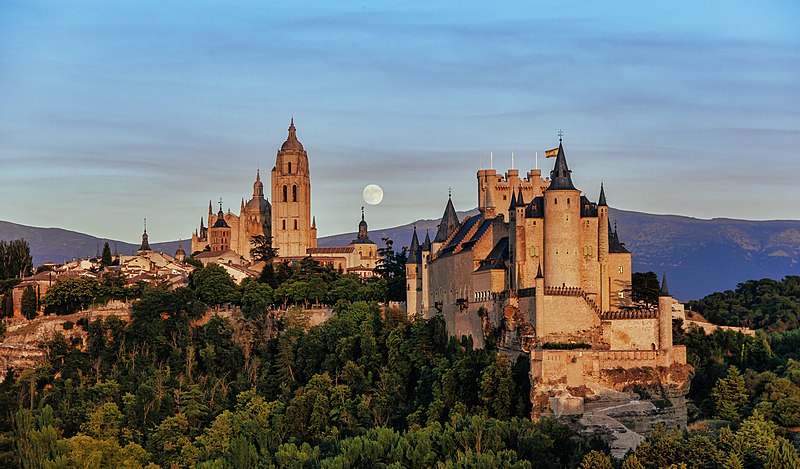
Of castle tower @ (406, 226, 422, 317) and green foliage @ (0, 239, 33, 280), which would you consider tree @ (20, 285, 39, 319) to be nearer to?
green foliage @ (0, 239, 33, 280)

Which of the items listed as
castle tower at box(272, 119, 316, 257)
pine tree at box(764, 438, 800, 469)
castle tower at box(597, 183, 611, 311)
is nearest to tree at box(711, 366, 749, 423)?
castle tower at box(597, 183, 611, 311)

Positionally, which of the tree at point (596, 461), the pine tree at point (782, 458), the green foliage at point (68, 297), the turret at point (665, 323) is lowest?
the tree at point (596, 461)

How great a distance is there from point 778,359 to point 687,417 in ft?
42.0

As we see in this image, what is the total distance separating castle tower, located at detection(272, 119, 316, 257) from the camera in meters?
Answer: 145

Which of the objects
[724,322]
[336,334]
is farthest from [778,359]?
[336,334]

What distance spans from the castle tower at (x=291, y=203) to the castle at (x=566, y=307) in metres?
78.2

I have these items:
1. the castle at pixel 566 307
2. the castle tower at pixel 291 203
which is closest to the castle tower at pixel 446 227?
the castle at pixel 566 307

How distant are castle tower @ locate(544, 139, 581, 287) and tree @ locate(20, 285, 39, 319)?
179 feet

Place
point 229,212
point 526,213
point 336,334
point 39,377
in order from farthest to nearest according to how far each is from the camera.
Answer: point 229,212, point 39,377, point 336,334, point 526,213

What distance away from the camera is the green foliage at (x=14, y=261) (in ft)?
402

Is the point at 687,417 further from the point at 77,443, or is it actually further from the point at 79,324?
the point at 79,324

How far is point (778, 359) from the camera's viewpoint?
71125mm

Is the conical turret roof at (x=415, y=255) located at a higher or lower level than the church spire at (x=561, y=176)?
lower

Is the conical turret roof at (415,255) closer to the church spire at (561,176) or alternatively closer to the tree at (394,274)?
the tree at (394,274)
